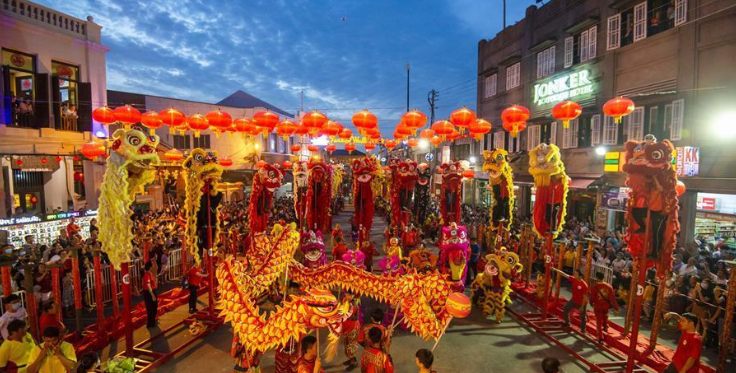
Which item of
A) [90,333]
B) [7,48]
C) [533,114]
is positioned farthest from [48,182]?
[533,114]

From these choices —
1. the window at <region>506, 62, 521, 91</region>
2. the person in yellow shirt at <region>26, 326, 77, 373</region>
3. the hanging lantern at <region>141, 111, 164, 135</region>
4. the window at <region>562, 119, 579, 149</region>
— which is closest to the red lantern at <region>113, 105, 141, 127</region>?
the hanging lantern at <region>141, 111, 164, 135</region>

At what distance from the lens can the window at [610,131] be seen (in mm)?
14125

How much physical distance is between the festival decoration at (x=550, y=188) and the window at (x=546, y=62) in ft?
37.4

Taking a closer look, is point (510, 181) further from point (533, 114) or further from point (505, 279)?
point (533, 114)

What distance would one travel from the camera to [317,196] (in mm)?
11883

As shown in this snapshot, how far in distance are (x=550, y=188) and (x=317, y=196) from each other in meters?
6.63

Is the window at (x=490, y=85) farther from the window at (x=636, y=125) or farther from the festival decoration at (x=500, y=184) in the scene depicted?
the festival decoration at (x=500, y=184)

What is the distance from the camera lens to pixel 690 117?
11.6m

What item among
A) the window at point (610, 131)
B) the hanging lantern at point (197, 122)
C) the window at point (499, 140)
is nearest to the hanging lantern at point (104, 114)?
the hanging lantern at point (197, 122)

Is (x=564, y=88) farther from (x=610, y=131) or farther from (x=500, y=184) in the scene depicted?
(x=500, y=184)

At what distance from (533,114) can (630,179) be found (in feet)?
43.6

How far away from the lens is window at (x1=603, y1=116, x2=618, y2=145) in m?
14.1

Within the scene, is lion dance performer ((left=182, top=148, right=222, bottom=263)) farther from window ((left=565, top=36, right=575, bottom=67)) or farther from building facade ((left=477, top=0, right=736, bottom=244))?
window ((left=565, top=36, right=575, bottom=67))

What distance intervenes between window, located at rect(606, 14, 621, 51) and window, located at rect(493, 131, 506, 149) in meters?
7.58
